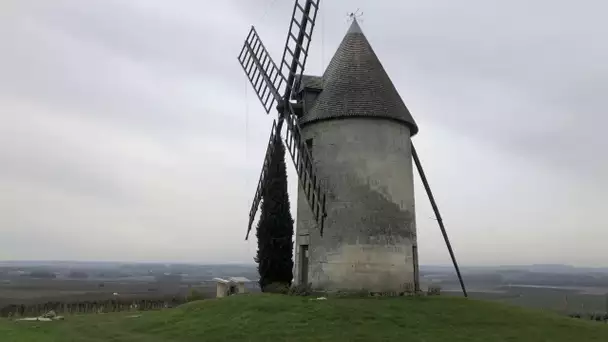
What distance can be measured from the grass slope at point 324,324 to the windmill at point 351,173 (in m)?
2.09

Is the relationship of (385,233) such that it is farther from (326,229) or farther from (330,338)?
(330,338)

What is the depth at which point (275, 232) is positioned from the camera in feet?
73.7

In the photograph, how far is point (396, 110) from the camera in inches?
874

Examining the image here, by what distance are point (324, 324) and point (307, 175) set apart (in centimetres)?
690

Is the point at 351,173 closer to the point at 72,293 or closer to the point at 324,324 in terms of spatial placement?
the point at 324,324

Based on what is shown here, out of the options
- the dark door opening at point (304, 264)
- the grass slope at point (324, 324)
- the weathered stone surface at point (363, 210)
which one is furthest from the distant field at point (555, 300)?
the grass slope at point (324, 324)

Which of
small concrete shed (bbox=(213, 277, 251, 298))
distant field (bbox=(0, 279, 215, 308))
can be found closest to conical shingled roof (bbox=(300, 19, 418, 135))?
small concrete shed (bbox=(213, 277, 251, 298))

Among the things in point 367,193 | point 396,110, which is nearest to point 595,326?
point 367,193

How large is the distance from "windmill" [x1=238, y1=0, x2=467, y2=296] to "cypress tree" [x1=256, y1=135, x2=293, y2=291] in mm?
672

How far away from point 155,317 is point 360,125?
11.3 metres

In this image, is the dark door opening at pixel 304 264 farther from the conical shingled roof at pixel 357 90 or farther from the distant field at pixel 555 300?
the distant field at pixel 555 300

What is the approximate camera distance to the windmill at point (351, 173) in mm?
20422

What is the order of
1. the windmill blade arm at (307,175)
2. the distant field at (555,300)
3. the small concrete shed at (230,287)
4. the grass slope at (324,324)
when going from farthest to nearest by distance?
the distant field at (555,300), the small concrete shed at (230,287), the windmill blade arm at (307,175), the grass slope at (324,324)

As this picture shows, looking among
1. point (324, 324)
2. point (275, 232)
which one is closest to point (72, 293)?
point (275, 232)
